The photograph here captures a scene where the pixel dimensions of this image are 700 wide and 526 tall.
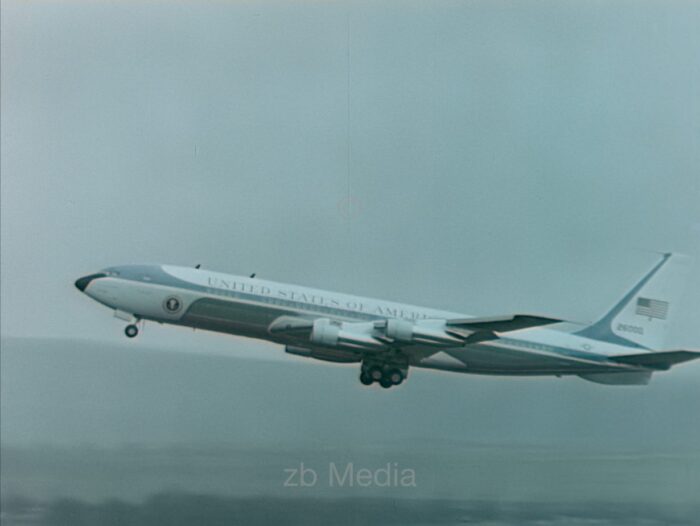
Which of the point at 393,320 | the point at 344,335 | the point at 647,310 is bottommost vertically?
the point at 344,335

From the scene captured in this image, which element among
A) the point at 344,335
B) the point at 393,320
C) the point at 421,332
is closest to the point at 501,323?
the point at 421,332

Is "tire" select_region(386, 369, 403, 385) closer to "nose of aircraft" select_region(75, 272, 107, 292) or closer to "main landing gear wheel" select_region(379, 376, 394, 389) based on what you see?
"main landing gear wheel" select_region(379, 376, 394, 389)

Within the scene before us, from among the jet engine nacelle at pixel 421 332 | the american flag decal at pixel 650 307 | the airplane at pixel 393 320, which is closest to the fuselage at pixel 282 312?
the airplane at pixel 393 320

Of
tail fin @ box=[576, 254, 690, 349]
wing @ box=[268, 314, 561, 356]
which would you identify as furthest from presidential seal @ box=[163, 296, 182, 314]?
tail fin @ box=[576, 254, 690, 349]

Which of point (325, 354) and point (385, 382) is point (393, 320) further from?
point (325, 354)

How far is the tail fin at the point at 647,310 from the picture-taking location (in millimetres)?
11320

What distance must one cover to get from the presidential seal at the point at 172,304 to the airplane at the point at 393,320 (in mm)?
10

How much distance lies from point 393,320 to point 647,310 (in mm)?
2723

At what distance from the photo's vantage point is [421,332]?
11016mm

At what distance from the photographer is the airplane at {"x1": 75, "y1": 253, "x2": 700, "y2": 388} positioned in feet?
36.5

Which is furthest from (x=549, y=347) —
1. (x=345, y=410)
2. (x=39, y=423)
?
(x=39, y=423)

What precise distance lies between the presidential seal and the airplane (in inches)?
0.4

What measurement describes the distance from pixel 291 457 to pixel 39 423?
265cm

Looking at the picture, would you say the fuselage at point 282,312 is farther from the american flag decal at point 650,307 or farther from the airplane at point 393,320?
the american flag decal at point 650,307
